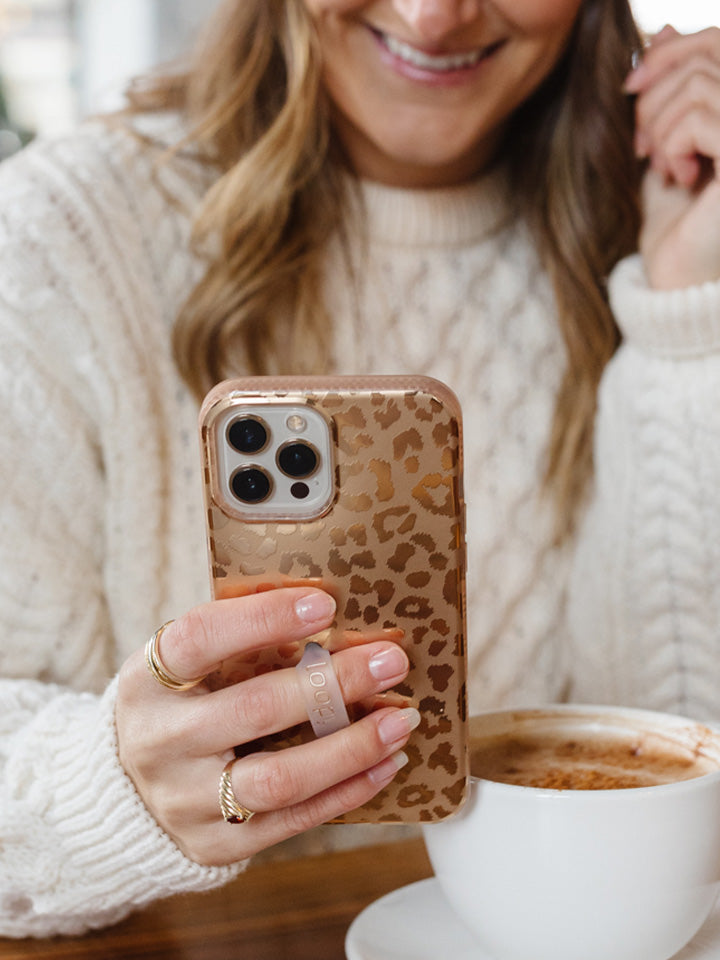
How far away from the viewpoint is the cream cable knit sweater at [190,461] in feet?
2.30

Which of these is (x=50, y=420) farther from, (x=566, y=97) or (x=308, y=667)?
(x=566, y=97)

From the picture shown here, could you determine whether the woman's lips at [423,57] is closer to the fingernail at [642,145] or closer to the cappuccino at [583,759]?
the fingernail at [642,145]

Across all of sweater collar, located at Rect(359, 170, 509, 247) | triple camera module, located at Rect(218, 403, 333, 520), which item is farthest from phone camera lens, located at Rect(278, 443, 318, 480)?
sweater collar, located at Rect(359, 170, 509, 247)

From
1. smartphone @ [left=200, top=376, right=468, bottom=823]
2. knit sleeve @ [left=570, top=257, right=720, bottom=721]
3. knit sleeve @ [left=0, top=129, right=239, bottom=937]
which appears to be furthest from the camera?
knit sleeve @ [left=570, top=257, right=720, bottom=721]

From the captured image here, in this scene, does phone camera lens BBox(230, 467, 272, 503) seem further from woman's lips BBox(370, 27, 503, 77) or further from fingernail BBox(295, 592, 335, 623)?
woman's lips BBox(370, 27, 503, 77)

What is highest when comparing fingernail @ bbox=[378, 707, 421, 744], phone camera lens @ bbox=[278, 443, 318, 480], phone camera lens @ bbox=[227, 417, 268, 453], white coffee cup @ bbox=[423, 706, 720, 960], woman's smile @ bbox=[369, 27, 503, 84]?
woman's smile @ bbox=[369, 27, 503, 84]

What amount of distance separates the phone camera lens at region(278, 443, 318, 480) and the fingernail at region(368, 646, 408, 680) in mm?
81

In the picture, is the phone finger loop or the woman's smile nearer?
the phone finger loop

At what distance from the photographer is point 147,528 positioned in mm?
827

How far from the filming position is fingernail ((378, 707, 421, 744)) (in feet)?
1.43

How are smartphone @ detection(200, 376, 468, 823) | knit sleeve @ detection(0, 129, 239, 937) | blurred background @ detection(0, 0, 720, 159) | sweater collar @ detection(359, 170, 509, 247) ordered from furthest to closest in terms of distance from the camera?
blurred background @ detection(0, 0, 720, 159)
sweater collar @ detection(359, 170, 509, 247)
knit sleeve @ detection(0, 129, 239, 937)
smartphone @ detection(200, 376, 468, 823)

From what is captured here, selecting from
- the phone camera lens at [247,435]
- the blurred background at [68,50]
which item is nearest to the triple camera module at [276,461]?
the phone camera lens at [247,435]

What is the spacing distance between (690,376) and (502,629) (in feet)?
0.91

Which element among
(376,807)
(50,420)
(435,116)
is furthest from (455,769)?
(435,116)
